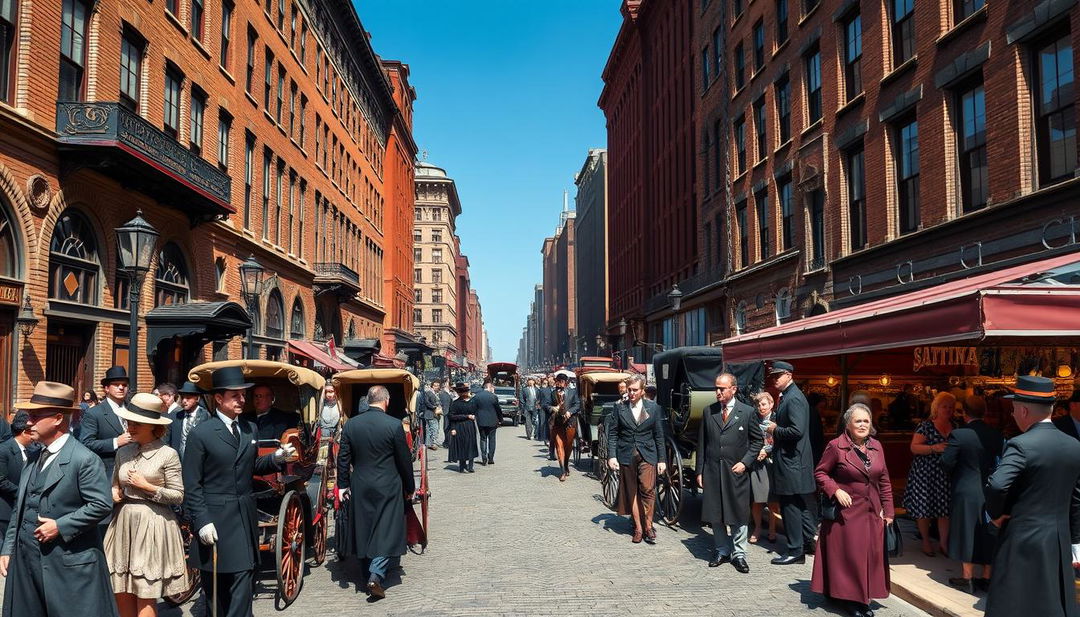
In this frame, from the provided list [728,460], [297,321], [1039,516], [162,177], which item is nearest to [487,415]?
[162,177]

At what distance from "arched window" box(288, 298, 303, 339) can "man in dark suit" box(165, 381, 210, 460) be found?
23.4m

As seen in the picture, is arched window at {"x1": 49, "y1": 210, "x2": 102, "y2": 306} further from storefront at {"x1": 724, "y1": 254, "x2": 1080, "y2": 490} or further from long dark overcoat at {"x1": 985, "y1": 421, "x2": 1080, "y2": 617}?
long dark overcoat at {"x1": 985, "y1": 421, "x2": 1080, "y2": 617}

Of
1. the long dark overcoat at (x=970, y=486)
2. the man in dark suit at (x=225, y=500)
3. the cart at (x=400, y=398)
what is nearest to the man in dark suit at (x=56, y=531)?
the man in dark suit at (x=225, y=500)

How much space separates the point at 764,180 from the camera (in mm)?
27453

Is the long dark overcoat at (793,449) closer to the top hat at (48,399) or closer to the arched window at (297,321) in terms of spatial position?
the top hat at (48,399)

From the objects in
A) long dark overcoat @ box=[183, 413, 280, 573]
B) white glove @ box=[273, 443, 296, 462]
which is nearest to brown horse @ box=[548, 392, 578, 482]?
white glove @ box=[273, 443, 296, 462]

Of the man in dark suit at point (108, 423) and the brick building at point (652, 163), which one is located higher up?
the brick building at point (652, 163)

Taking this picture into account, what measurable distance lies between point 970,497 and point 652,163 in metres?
48.5

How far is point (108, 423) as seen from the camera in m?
8.30

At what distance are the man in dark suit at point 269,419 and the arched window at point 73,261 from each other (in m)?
8.57

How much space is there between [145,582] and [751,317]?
26.2m

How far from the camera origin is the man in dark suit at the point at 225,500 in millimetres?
5625

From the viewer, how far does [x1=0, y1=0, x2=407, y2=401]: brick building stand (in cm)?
1375

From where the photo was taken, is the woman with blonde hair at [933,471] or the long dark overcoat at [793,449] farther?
the long dark overcoat at [793,449]
